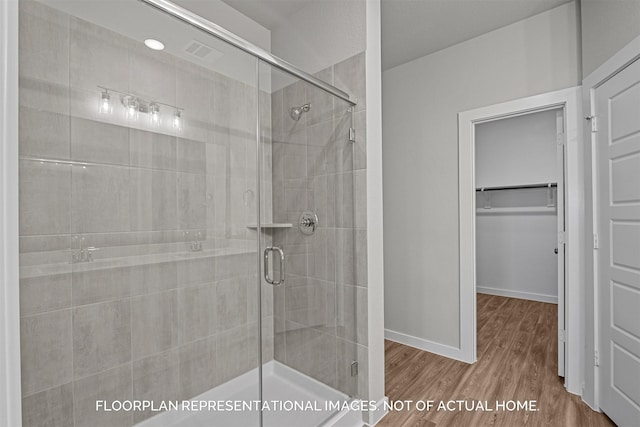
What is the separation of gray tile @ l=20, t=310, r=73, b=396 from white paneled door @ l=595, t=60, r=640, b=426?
272 centimetres

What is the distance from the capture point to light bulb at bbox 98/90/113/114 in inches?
48.5

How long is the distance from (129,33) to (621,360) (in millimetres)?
2958

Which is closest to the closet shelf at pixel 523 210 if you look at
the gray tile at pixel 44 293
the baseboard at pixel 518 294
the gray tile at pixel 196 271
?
the baseboard at pixel 518 294

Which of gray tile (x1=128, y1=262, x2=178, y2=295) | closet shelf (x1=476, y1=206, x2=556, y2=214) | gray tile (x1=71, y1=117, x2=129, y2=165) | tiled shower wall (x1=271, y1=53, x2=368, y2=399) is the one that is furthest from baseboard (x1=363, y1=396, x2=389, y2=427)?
closet shelf (x1=476, y1=206, x2=556, y2=214)

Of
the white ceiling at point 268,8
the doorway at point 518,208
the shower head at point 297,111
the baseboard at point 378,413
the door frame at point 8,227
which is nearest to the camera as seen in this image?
the door frame at point 8,227

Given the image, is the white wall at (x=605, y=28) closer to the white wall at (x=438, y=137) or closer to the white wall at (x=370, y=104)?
the white wall at (x=438, y=137)

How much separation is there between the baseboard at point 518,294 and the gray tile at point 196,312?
182 inches

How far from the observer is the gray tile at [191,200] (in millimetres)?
1423

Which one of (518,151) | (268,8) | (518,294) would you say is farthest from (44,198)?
(518,294)

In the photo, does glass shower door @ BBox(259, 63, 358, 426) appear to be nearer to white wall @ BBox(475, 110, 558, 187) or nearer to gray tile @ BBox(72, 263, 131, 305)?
gray tile @ BBox(72, 263, 131, 305)

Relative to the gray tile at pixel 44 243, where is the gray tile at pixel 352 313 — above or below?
below

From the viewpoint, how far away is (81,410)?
49.9 inches

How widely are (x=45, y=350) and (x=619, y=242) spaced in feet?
9.36

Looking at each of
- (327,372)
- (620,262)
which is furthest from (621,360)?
(327,372)
